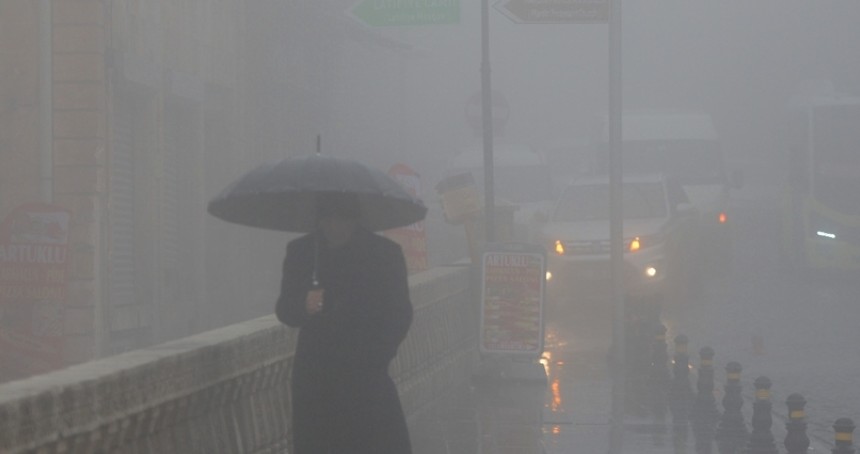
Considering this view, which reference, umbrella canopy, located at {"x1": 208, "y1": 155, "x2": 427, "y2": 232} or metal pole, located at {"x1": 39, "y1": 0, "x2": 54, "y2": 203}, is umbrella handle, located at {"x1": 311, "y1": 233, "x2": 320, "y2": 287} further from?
metal pole, located at {"x1": 39, "y1": 0, "x2": 54, "y2": 203}

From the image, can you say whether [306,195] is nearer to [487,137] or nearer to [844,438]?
[844,438]

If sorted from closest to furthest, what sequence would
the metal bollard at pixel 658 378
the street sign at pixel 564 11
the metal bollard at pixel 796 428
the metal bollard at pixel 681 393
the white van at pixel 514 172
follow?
1. the metal bollard at pixel 796 428
2. the metal bollard at pixel 681 393
3. the metal bollard at pixel 658 378
4. the street sign at pixel 564 11
5. the white van at pixel 514 172

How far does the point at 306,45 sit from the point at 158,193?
10.5m

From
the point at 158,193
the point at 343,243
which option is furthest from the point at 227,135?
the point at 343,243

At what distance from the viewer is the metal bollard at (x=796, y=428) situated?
9148mm

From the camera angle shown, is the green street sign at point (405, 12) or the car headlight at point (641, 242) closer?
the green street sign at point (405, 12)

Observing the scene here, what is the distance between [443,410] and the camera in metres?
11.8

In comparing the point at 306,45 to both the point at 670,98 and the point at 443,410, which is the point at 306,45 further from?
the point at 670,98

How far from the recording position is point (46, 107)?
14.7 metres

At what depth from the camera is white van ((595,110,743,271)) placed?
26016 millimetres

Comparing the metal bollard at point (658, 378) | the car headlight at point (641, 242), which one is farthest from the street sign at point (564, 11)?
the car headlight at point (641, 242)

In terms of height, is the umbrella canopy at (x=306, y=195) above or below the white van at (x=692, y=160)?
below

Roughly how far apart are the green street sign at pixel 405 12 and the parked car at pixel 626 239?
4.50 m

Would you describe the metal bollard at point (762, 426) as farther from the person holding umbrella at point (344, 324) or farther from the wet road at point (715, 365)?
the person holding umbrella at point (344, 324)
